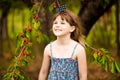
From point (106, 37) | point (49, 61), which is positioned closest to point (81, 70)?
point (49, 61)

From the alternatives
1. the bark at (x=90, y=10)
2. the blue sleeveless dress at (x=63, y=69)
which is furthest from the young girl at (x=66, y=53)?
the bark at (x=90, y=10)

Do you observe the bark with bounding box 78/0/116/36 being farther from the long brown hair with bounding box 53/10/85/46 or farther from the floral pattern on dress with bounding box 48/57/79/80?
the floral pattern on dress with bounding box 48/57/79/80

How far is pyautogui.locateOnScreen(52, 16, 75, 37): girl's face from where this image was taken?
4621 mm

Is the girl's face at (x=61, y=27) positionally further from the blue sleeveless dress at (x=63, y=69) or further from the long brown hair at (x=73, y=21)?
the blue sleeveless dress at (x=63, y=69)

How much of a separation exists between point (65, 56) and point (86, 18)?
3.42 metres

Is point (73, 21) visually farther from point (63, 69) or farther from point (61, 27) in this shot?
point (63, 69)

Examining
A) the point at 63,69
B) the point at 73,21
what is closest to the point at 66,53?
the point at 63,69

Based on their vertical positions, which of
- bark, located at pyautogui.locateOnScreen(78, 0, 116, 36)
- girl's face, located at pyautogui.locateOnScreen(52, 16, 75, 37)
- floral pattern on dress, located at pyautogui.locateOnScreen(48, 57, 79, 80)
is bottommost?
floral pattern on dress, located at pyautogui.locateOnScreen(48, 57, 79, 80)

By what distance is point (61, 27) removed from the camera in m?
4.65

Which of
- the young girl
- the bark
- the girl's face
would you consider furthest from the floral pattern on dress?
the bark

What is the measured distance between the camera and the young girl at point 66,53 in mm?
4629

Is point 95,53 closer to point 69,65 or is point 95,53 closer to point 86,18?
point 69,65

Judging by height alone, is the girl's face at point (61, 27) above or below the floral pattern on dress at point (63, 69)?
above

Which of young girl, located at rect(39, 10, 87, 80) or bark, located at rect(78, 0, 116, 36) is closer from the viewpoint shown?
young girl, located at rect(39, 10, 87, 80)
